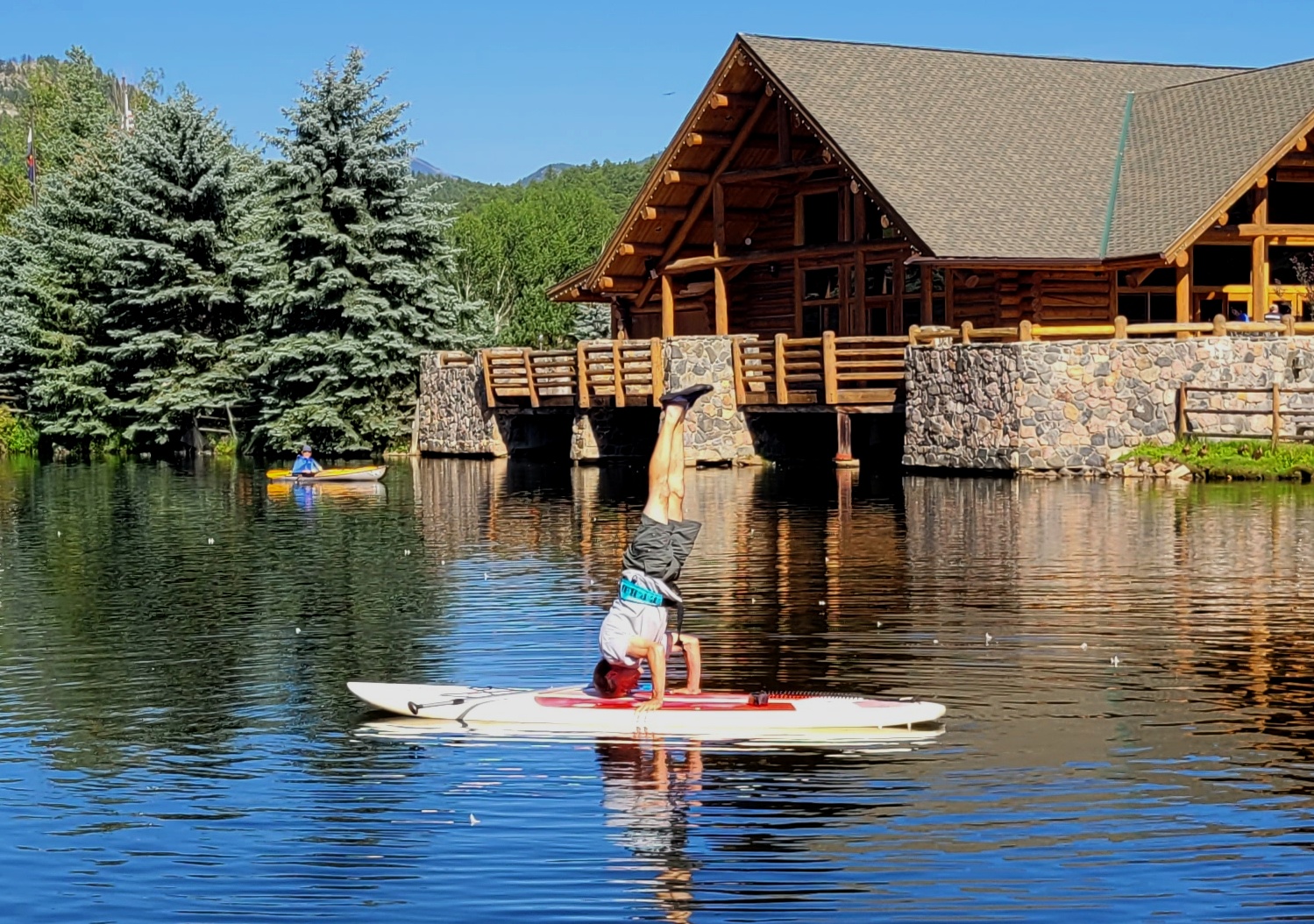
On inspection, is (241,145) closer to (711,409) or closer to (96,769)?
(711,409)

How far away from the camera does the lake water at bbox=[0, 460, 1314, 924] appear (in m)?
9.17

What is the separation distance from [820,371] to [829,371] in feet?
2.09

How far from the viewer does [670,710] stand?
12.5m

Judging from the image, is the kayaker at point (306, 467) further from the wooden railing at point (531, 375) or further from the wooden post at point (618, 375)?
the wooden railing at point (531, 375)

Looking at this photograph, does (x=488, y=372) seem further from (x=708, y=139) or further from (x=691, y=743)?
(x=691, y=743)

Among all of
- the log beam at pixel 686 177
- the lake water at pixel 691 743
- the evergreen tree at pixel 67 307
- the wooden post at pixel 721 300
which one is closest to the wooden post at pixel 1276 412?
the lake water at pixel 691 743

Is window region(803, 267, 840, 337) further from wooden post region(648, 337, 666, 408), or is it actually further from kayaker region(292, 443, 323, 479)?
kayaker region(292, 443, 323, 479)

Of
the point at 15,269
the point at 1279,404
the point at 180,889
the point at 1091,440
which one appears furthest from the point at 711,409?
the point at 180,889

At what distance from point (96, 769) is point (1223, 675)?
8.03 metres

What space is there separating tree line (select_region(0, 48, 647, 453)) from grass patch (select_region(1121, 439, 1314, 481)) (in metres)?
22.5

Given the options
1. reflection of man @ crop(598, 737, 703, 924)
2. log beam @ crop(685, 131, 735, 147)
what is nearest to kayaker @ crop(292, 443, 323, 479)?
log beam @ crop(685, 131, 735, 147)

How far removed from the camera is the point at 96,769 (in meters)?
11.7

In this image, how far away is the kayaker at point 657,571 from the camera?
12.7 meters

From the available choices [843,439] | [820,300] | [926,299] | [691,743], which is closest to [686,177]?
[820,300]
